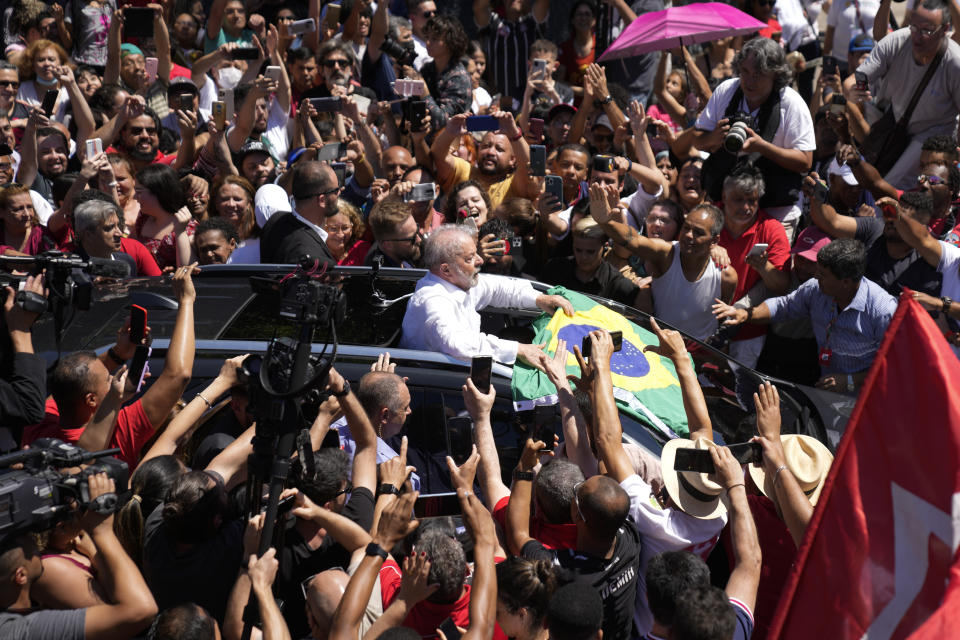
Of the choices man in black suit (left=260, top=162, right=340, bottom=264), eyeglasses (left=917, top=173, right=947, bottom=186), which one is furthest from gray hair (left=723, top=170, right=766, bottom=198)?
man in black suit (left=260, top=162, right=340, bottom=264)

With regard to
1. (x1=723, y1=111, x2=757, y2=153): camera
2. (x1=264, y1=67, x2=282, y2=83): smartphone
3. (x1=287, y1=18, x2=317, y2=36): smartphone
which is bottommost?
(x1=264, y1=67, x2=282, y2=83): smartphone

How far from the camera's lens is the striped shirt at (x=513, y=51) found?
11094 mm

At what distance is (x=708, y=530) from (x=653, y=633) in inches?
19.6

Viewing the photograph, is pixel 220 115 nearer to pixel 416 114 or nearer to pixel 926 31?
pixel 416 114

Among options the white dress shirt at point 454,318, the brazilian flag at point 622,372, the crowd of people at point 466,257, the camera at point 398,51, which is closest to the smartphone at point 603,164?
the crowd of people at point 466,257

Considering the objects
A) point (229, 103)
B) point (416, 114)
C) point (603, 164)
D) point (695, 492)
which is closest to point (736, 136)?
point (603, 164)

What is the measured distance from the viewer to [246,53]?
9.02 m

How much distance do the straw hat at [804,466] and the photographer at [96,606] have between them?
2382mm

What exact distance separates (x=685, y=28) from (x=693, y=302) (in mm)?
3640

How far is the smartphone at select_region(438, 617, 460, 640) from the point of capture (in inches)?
142

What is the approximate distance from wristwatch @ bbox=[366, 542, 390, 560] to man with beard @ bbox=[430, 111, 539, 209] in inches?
169

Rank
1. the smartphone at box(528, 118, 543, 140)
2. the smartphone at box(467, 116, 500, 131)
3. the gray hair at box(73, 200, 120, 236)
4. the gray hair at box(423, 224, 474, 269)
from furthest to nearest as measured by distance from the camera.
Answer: the smartphone at box(528, 118, 543, 140)
the smartphone at box(467, 116, 500, 131)
the gray hair at box(73, 200, 120, 236)
the gray hair at box(423, 224, 474, 269)

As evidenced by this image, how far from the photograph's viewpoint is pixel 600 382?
4.57m

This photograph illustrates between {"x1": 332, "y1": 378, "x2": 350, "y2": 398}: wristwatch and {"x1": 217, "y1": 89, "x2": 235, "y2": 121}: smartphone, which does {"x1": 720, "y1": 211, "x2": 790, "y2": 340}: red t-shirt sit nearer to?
{"x1": 332, "y1": 378, "x2": 350, "y2": 398}: wristwatch
